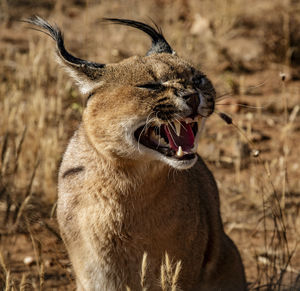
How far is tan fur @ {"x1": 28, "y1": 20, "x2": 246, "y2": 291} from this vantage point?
13.0 feet

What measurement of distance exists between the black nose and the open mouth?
55 millimetres

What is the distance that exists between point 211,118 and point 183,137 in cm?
484

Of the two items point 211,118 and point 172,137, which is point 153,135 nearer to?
point 172,137

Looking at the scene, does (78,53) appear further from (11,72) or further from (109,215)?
(109,215)

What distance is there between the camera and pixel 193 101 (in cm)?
390

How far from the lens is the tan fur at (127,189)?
13.0 ft

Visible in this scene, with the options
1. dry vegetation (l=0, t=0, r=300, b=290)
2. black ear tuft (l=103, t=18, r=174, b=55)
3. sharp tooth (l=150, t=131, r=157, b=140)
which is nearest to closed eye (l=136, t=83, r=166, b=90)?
sharp tooth (l=150, t=131, r=157, b=140)

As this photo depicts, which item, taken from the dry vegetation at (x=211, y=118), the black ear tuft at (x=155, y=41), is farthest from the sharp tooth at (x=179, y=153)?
the dry vegetation at (x=211, y=118)

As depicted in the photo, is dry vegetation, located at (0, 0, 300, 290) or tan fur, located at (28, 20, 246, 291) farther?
dry vegetation, located at (0, 0, 300, 290)

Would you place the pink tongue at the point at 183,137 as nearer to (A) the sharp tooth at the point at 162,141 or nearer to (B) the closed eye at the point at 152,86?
(A) the sharp tooth at the point at 162,141

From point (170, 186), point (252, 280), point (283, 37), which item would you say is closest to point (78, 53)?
point (283, 37)

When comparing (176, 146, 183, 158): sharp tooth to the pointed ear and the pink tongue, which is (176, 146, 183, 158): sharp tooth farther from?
the pointed ear

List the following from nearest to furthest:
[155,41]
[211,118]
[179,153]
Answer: [179,153], [155,41], [211,118]

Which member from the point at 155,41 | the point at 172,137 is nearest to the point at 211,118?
the point at 155,41
